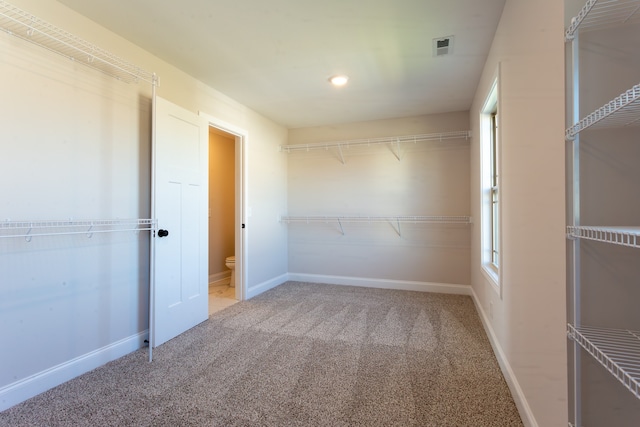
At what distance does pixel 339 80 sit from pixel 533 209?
2.14m

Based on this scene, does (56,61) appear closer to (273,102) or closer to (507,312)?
(273,102)

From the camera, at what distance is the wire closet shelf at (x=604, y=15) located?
85 cm

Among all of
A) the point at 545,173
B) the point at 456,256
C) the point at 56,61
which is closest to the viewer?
the point at 545,173

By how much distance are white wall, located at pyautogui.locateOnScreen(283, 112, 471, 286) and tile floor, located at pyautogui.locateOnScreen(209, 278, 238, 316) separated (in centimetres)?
102

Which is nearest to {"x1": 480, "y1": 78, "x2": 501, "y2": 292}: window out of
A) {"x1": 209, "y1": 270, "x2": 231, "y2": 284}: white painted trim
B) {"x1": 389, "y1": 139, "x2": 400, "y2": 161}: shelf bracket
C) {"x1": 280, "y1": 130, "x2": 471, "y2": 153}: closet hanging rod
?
{"x1": 280, "y1": 130, "x2": 471, "y2": 153}: closet hanging rod

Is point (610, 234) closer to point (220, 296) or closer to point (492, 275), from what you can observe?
point (492, 275)

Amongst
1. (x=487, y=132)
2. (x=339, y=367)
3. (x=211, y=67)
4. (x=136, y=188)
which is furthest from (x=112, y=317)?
(x=487, y=132)

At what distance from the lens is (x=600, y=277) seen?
3.21 ft

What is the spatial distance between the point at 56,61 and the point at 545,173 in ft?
9.19

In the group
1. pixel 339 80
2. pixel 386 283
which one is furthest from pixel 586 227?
pixel 386 283

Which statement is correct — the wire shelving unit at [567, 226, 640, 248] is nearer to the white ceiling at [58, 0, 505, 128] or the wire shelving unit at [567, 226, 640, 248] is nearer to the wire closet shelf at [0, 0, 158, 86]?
the white ceiling at [58, 0, 505, 128]

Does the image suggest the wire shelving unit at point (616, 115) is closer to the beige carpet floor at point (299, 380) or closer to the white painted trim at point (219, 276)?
the beige carpet floor at point (299, 380)

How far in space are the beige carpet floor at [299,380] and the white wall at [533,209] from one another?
0.34 meters

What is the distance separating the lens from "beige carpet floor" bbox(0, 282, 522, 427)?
1581mm
